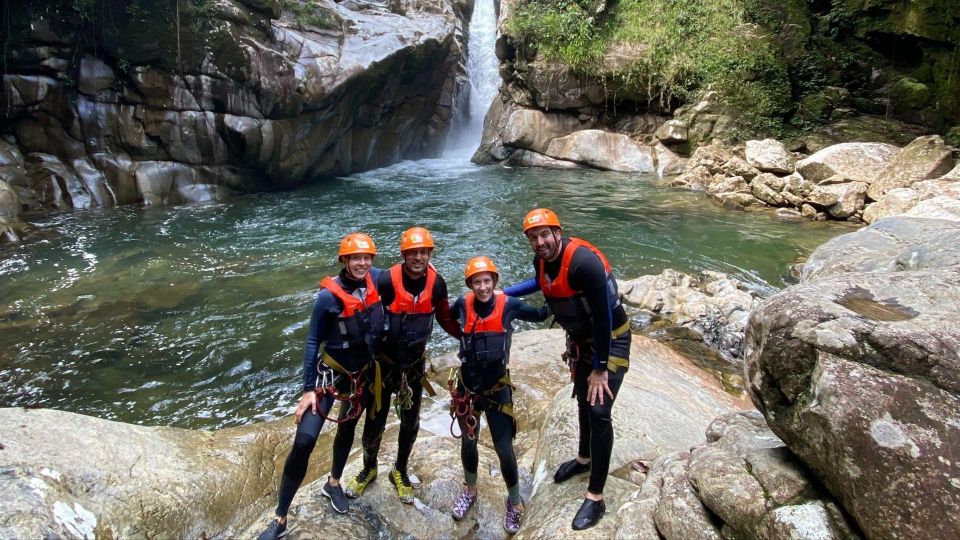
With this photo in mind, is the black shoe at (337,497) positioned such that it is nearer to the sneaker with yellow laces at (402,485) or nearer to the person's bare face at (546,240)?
the sneaker with yellow laces at (402,485)

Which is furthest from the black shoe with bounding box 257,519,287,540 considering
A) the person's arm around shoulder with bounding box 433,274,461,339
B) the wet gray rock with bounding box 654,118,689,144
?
the wet gray rock with bounding box 654,118,689,144

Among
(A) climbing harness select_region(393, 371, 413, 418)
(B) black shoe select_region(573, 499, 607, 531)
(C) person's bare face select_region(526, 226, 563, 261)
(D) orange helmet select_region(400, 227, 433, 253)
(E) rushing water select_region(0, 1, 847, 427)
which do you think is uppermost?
(C) person's bare face select_region(526, 226, 563, 261)

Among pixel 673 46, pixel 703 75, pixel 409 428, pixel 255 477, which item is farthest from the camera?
pixel 673 46

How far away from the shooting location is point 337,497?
3869 millimetres

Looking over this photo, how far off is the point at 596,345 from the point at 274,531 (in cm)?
249

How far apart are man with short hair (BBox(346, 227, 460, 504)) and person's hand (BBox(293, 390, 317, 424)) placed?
0.52m

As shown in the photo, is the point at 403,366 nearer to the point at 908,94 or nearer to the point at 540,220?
the point at 540,220

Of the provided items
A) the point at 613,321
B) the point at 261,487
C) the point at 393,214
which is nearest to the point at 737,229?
the point at 393,214

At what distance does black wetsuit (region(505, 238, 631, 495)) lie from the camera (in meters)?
3.23

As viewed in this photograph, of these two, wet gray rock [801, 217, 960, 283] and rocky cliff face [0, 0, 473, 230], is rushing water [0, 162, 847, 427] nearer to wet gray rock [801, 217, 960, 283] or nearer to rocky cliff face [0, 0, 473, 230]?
rocky cliff face [0, 0, 473, 230]

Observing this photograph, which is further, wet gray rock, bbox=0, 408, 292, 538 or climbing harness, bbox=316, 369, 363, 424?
climbing harness, bbox=316, 369, 363, 424

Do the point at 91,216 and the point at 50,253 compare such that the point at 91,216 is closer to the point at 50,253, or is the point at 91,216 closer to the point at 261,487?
the point at 50,253

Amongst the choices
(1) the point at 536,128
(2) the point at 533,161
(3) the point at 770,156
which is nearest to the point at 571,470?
(3) the point at 770,156

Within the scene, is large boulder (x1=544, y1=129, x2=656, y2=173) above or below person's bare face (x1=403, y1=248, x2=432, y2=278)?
below
